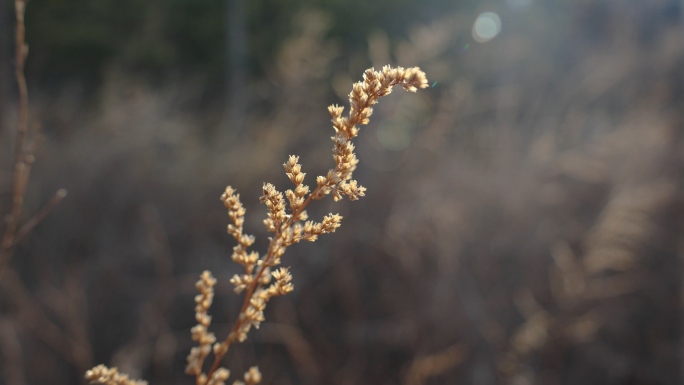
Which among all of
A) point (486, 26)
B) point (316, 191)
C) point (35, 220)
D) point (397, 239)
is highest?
point (486, 26)

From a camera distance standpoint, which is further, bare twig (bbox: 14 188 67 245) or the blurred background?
the blurred background

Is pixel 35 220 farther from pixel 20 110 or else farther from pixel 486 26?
pixel 486 26

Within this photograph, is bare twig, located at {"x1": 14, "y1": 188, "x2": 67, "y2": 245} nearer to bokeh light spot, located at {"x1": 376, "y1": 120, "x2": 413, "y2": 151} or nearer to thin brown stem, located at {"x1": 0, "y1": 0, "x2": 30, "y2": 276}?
thin brown stem, located at {"x1": 0, "y1": 0, "x2": 30, "y2": 276}

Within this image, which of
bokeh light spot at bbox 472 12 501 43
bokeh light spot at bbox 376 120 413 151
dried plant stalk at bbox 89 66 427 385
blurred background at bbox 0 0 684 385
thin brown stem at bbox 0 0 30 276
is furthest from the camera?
bokeh light spot at bbox 472 12 501 43

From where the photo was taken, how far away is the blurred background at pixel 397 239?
8.66 feet

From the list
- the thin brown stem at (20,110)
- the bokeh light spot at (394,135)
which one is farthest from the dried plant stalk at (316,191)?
the bokeh light spot at (394,135)

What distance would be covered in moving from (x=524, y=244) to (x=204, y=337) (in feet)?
8.83

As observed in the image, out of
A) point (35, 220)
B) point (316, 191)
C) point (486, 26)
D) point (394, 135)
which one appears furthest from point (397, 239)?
point (486, 26)

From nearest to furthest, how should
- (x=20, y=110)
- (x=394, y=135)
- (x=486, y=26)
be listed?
(x=20, y=110)
(x=394, y=135)
(x=486, y=26)

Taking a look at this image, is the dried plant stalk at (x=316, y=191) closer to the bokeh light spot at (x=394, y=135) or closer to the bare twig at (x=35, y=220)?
the bare twig at (x=35, y=220)

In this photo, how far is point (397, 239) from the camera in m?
2.95

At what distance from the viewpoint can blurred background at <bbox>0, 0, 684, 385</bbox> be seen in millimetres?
2641

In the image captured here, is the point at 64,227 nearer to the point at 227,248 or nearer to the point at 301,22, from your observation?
the point at 227,248

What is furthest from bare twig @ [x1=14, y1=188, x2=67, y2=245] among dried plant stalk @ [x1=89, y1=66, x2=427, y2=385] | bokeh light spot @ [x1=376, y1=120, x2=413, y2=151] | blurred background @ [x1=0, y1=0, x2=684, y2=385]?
bokeh light spot @ [x1=376, y1=120, x2=413, y2=151]
